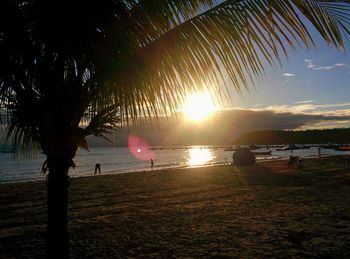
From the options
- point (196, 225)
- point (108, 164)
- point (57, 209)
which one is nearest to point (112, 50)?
point (57, 209)

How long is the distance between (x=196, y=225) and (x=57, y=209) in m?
5.78

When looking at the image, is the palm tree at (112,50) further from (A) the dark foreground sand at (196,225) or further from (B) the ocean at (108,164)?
(B) the ocean at (108,164)

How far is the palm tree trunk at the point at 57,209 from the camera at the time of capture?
10.8 ft

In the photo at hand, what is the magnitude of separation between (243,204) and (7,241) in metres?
6.98

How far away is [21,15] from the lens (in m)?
2.88

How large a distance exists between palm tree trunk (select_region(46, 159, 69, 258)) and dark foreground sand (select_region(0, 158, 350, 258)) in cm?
312

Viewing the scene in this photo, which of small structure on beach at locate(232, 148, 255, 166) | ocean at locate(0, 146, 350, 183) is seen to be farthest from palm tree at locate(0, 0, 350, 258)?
small structure on beach at locate(232, 148, 255, 166)

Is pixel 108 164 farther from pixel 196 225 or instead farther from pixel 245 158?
pixel 196 225

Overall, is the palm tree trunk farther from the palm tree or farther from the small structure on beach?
the small structure on beach

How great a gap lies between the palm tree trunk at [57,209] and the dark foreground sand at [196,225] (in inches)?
123

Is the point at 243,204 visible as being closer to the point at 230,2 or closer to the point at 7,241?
the point at 7,241

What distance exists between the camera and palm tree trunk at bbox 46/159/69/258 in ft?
10.8

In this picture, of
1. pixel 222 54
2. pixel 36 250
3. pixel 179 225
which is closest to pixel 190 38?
pixel 222 54

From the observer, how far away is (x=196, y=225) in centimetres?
866
